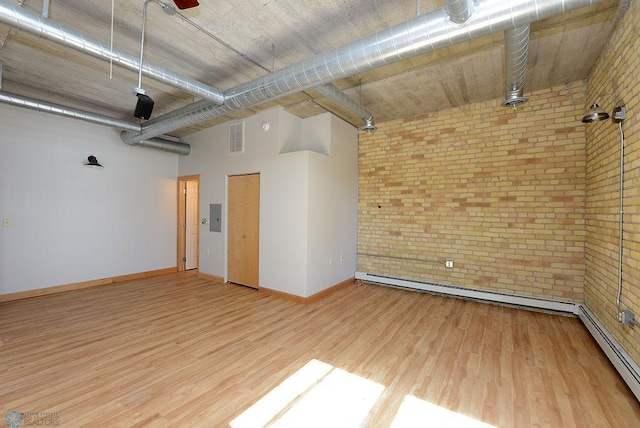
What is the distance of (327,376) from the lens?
243 cm

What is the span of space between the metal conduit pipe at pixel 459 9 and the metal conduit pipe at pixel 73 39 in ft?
9.10

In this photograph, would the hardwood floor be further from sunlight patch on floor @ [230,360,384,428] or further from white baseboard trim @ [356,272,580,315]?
white baseboard trim @ [356,272,580,315]

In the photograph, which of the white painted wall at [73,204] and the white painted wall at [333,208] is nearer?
the white painted wall at [73,204]

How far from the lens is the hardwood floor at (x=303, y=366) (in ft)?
6.48

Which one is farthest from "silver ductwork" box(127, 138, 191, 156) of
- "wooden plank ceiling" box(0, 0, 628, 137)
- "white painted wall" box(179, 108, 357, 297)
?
"wooden plank ceiling" box(0, 0, 628, 137)

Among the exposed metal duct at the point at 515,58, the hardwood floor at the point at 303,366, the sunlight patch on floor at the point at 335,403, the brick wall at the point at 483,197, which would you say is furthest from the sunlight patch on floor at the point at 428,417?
the exposed metal duct at the point at 515,58

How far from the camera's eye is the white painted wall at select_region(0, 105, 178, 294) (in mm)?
4406

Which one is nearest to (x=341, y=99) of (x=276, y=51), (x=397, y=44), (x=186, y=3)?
(x=276, y=51)

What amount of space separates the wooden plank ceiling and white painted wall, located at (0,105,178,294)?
780 mm

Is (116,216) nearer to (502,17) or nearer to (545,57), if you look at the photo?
(502,17)

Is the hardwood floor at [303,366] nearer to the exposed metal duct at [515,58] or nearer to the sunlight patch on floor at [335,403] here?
the sunlight patch on floor at [335,403]

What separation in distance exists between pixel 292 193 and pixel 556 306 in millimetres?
4436

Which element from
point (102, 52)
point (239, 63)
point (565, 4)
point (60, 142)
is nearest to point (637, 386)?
point (565, 4)

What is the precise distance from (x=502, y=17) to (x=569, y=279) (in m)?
3.88
